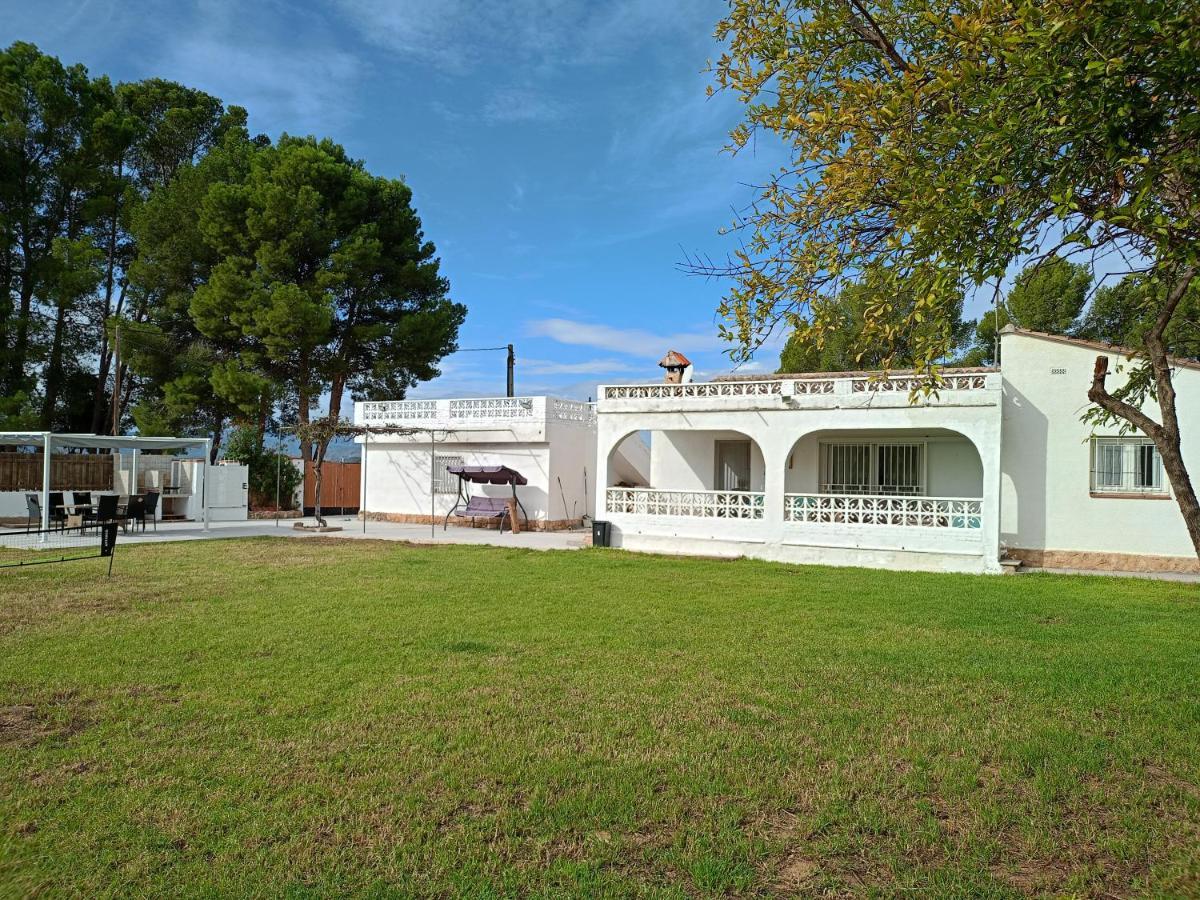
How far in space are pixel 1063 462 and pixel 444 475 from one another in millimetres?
16683

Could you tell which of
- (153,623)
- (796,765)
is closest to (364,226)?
(153,623)

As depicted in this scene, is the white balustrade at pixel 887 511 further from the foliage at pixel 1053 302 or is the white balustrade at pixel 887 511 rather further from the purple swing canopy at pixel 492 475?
the foliage at pixel 1053 302

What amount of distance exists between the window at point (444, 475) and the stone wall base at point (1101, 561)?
15.4 m

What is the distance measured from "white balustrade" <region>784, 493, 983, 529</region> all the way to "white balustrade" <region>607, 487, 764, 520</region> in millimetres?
838

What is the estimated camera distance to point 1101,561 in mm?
14508

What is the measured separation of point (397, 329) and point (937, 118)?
1065 inches

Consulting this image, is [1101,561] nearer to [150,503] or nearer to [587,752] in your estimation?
[587,752]

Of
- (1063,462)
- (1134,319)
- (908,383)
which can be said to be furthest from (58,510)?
(1134,319)

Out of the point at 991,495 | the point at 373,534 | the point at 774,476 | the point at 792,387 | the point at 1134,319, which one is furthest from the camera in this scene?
the point at 373,534

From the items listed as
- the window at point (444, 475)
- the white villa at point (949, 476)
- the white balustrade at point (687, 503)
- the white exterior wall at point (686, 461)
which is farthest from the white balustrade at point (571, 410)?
the white villa at point (949, 476)

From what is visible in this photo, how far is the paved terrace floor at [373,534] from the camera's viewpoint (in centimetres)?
1831

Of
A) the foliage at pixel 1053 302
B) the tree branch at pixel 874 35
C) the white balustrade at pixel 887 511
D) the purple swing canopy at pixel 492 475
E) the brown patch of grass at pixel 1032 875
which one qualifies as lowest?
the brown patch of grass at pixel 1032 875

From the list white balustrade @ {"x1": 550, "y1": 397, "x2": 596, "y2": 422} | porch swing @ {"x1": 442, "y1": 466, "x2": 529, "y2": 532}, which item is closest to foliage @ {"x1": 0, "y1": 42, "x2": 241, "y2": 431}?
porch swing @ {"x1": 442, "y1": 466, "x2": 529, "y2": 532}

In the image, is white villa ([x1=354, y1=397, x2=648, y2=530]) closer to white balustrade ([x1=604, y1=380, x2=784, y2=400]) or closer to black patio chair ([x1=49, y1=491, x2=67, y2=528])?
white balustrade ([x1=604, y1=380, x2=784, y2=400])
